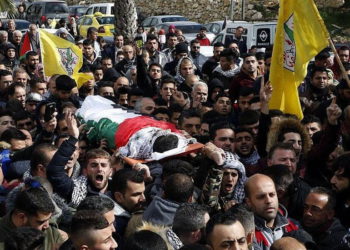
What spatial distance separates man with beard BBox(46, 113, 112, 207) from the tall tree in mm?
16405

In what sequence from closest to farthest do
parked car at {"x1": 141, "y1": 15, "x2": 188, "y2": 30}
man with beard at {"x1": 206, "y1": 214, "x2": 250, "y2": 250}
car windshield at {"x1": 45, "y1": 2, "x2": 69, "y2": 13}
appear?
man with beard at {"x1": 206, "y1": 214, "x2": 250, "y2": 250} → parked car at {"x1": 141, "y1": 15, "x2": 188, "y2": 30} → car windshield at {"x1": 45, "y1": 2, "x2": 69, "y2": 13}

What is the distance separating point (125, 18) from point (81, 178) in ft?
54.7

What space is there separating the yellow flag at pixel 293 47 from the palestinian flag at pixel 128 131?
137 cm

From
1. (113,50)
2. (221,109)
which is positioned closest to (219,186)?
(221,109)

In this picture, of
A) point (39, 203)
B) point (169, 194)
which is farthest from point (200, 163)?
point (39, 203)

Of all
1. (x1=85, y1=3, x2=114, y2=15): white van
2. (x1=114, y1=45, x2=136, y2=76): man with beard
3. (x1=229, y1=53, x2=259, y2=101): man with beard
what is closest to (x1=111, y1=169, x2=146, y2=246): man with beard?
(x1=229, y1=53, x2=259, y2=101): man with beard

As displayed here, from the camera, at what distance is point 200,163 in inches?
327

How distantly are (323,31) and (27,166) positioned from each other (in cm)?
354

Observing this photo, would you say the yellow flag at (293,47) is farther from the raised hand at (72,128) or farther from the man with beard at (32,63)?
the man with beard at (32,63)

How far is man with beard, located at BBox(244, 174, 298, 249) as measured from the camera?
22.4 feet

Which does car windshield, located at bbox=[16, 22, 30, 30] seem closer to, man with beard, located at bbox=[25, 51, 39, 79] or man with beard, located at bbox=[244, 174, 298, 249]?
man with beard, located at bbox=[25, 51, 39, 79]

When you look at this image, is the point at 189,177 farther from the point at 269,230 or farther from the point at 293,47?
the point at 293,47

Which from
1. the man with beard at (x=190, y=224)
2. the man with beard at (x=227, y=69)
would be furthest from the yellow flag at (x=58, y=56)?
the man with beard at (x=190, y=224)

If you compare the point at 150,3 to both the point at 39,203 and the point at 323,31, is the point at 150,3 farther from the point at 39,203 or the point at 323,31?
the point at 39,203
